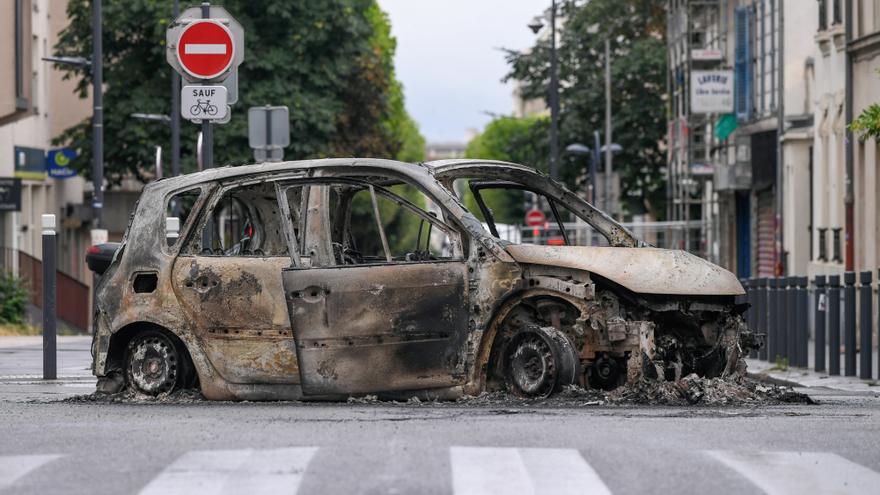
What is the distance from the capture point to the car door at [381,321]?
1337 cm

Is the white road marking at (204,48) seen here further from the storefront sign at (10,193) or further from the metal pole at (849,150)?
the storefront sign at (10,193)

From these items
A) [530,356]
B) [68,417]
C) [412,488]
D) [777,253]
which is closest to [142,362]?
[68,417]

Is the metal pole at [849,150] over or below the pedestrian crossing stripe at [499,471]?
over

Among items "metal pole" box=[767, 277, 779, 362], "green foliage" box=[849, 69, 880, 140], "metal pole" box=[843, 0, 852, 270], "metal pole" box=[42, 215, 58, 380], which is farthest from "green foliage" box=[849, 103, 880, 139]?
"metal pole" box=[843, 0, 852, 270]

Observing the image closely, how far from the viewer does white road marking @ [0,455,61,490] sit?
8.88 m

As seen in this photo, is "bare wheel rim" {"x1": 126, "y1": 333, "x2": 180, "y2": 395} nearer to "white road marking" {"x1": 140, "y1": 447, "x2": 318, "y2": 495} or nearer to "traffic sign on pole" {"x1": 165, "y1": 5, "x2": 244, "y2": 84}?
"white road marking" {"x1": 140, "y1": 447, "x2": 318, "y2": 495}

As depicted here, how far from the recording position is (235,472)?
29.3 ft

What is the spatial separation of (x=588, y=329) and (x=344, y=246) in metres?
2.04

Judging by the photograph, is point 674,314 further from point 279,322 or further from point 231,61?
point 231,61

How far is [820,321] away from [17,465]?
13987mm

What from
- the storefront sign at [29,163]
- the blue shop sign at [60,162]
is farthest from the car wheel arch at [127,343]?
the blue shop sign at [60,162]

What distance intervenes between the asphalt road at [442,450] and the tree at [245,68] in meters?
38.6

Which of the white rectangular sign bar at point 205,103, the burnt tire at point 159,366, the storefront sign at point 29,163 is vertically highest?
the storefront sign at point 29,163

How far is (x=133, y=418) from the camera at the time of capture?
12156 millimetres
